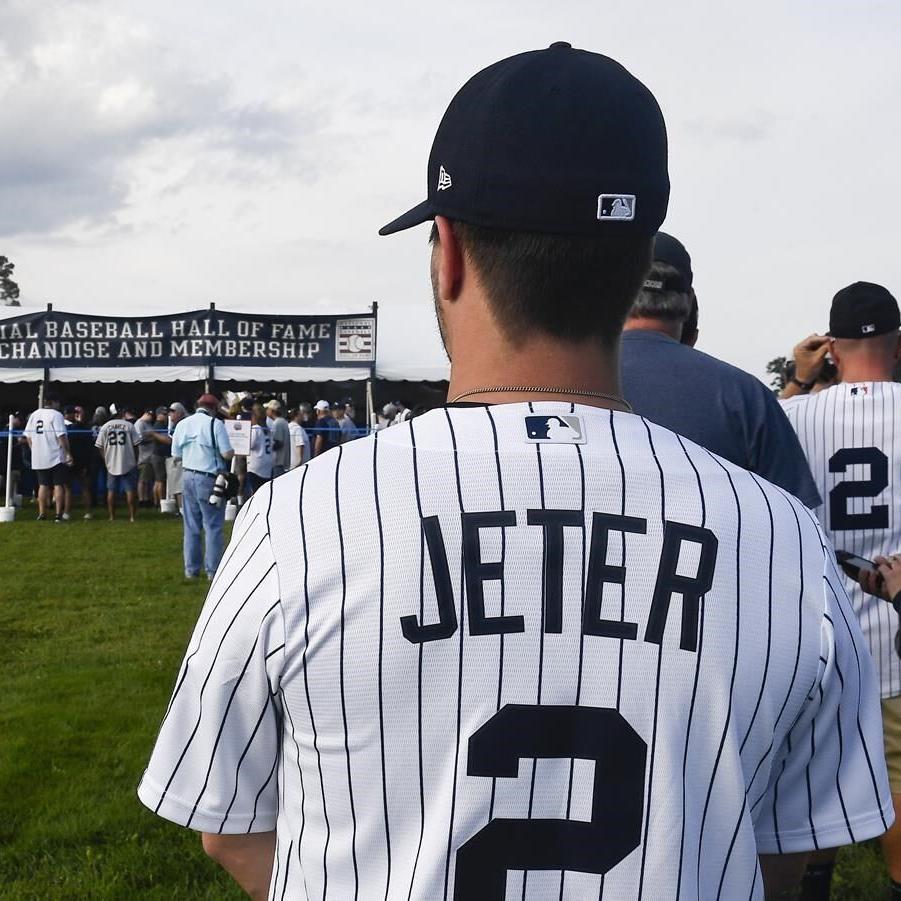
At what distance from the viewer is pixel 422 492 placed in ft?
3.87

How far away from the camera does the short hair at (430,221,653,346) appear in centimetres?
126

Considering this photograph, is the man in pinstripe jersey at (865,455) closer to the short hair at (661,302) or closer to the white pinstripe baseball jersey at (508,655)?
the short hair at (661,302)

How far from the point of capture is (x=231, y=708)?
124 cm

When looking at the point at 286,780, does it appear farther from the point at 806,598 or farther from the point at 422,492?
the point at 806,598

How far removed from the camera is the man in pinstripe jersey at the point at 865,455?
12.5 feet

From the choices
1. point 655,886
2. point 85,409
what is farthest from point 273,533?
point 85,409

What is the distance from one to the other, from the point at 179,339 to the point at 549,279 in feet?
63.0

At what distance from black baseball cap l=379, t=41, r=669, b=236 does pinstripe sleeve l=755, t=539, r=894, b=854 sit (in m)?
0.54

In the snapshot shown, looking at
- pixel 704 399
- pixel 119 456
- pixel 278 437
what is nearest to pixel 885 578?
pixel 704 399

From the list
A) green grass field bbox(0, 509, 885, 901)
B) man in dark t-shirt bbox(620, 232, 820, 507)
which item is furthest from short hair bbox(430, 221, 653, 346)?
green grass field bbox(0, 509, 885, 901)

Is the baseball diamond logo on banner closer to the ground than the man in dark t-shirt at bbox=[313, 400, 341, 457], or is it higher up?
higher up

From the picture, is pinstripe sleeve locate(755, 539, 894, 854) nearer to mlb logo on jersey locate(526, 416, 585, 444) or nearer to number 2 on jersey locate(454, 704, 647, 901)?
number 2 on jersey locate(454, 704, 647, 901)

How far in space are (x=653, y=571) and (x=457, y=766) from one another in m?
0.32

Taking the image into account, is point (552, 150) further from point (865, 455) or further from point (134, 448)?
point (134, 448)
